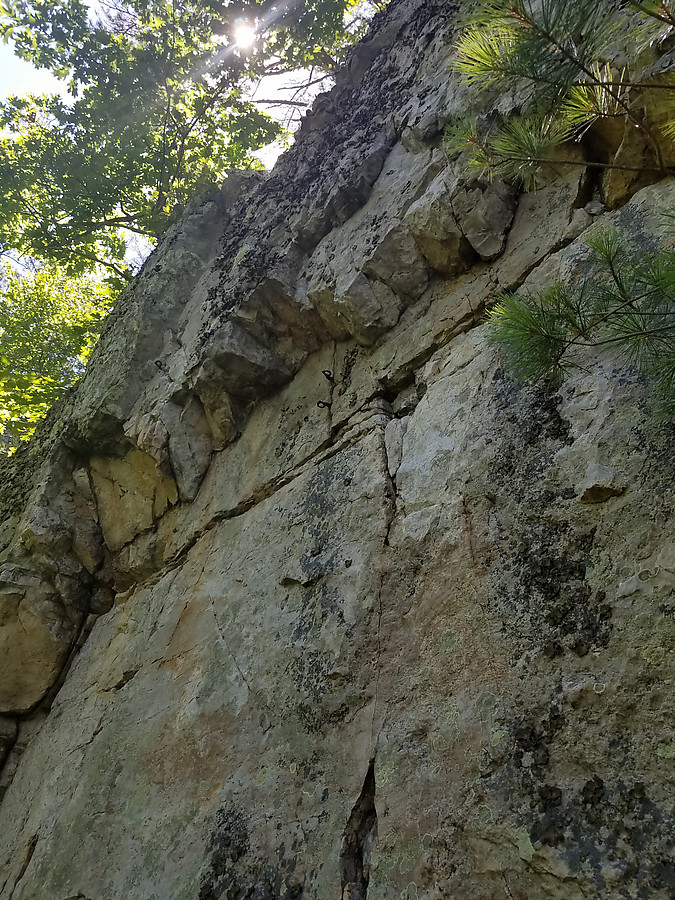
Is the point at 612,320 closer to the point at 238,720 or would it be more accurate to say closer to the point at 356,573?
the point at 356,573

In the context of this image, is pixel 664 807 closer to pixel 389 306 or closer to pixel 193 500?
pixel 389 306

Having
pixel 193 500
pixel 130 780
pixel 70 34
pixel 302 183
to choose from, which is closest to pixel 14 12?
pixel 70 34

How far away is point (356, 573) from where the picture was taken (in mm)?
3244

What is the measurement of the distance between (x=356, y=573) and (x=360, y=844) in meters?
1.29

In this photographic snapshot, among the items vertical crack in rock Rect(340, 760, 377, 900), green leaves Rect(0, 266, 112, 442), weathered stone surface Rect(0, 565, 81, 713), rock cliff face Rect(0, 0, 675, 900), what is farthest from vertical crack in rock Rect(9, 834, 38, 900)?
green leaves Rect(0, 266, 112, 442)

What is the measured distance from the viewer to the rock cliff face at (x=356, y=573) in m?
2.15

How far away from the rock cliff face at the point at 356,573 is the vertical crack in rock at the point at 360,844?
0.05 ft

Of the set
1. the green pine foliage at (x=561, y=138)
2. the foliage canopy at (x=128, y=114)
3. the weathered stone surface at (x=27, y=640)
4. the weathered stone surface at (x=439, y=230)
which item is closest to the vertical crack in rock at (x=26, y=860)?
the weathered stone surface at (x=27, y=640)

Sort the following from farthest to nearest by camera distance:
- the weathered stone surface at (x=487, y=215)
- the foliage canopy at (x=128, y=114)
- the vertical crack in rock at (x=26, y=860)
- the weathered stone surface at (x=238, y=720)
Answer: the foliage canopy at (x=128, y=114), the vertical crack in rock at (x=26, y=860), the weathered stone surface at (x=487, y=215), the weathered stone surface at (x=238, y=720)

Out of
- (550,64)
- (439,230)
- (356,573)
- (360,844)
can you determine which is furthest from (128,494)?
(550,64)

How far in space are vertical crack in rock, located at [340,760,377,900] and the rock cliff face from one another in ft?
0.05

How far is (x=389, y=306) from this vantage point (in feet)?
14.3

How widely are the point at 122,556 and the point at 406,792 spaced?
166 inches

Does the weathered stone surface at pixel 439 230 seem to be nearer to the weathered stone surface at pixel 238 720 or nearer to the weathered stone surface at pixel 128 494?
the weathered stone surface at pixel 238 720
